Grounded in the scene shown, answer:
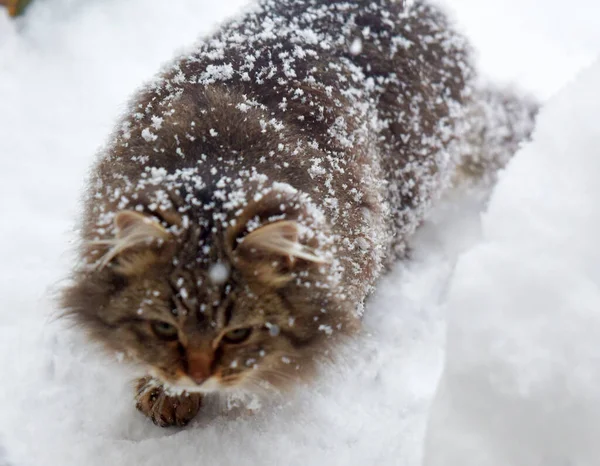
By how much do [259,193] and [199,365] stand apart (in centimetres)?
51

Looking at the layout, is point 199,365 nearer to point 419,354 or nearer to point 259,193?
point 259,193

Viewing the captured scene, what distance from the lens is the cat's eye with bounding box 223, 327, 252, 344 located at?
1560 millimetres

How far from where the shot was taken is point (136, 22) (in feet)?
13.7

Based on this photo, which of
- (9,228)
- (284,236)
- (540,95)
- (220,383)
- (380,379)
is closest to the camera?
(284,236)

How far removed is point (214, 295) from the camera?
1.47m

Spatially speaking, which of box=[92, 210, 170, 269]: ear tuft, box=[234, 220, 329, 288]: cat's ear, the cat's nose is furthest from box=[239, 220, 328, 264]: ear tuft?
the cat's nose

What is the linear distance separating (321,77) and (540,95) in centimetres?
209

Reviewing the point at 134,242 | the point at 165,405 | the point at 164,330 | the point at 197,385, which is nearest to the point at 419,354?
the point at 165,405

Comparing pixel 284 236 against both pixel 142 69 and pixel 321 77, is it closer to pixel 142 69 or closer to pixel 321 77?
pixel 321 77

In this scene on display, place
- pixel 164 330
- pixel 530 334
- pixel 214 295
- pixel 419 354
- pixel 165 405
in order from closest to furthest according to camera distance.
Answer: pixel 214 295 < pixel 164 330 < pixel 530 334 < pixel 165 405 < pixel 419 354

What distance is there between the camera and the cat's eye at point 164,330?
1.57m

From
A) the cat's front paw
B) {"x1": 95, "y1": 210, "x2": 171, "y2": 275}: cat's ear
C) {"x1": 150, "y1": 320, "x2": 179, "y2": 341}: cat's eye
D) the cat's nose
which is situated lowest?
the cat's front paw

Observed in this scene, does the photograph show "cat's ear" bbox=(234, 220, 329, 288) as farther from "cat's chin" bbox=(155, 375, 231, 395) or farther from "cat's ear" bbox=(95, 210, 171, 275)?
"cat's chin" bbox=(155, 375, 231, 395)

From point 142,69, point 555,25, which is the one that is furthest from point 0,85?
point 555,25
